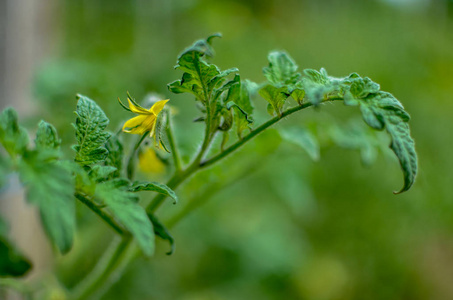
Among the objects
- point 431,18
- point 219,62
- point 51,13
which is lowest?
point 51,13

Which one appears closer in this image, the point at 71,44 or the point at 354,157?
the point at 354,157

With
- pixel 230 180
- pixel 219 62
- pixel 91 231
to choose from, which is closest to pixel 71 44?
pixel 219 62

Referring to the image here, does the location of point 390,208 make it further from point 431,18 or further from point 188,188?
point 431,18

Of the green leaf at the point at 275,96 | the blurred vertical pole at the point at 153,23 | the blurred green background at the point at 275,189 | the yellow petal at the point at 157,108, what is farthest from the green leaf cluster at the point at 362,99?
the blurred vertical pole at the point at 153,23

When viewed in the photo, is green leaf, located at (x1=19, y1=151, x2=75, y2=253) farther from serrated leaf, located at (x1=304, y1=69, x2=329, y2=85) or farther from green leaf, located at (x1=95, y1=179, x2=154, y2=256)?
serrated leaf, located at (x1=304, y1=69, x2=329, y2=85)

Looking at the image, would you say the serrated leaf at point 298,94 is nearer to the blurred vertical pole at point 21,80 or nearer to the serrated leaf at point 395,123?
the serrated leaf at point 395,123
